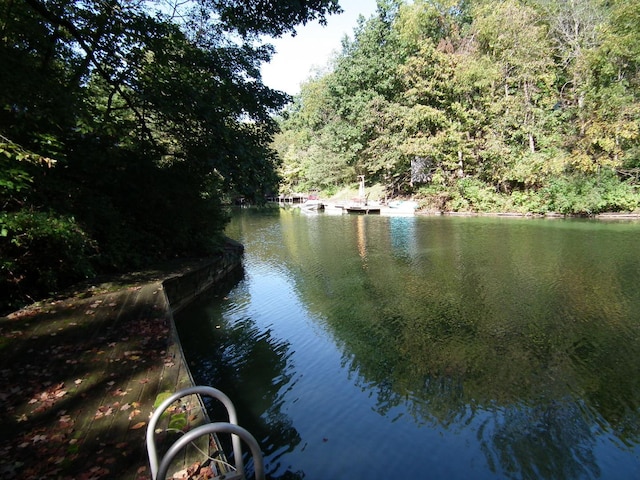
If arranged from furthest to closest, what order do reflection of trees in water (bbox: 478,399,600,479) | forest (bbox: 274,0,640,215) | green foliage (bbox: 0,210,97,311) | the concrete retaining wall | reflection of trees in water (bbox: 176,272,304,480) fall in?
forest (bbox: 274,0,640,215) < the concrete retaining wall < green foliage (bbox: 0,210,97,311) < reflection of trees in water (bbox: 176,272,304,480) < reflection of trees in water (bbox: 478,399,600,479)

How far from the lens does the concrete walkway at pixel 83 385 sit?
9.97 ft

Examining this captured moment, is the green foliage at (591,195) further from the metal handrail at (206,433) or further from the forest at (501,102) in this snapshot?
the metal handrail at (206,433)

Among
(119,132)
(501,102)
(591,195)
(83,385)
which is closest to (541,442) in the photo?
(83,385)

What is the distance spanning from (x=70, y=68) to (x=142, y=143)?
2.63 m

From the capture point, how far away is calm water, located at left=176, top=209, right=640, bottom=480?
439cm

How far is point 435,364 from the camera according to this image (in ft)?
20.9

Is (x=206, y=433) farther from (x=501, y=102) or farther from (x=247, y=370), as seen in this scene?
(x=501, y=102)

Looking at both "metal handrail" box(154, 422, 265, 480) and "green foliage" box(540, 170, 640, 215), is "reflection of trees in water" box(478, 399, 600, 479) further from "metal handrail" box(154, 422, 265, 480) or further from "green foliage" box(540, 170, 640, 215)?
"green foliage" box(540, 170, 640, 215)

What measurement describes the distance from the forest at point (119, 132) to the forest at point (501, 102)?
20726 millimetres

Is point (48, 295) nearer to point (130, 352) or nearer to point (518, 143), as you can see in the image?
point (130, 352)

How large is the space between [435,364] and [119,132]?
857 centimetres

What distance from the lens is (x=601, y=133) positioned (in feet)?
74.7

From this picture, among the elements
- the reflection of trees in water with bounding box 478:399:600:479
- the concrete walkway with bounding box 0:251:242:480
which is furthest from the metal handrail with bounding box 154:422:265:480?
the reflection of trees in water with bounding box 478:399:600:479

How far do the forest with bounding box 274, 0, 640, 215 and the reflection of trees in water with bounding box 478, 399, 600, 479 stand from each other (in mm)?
21780
